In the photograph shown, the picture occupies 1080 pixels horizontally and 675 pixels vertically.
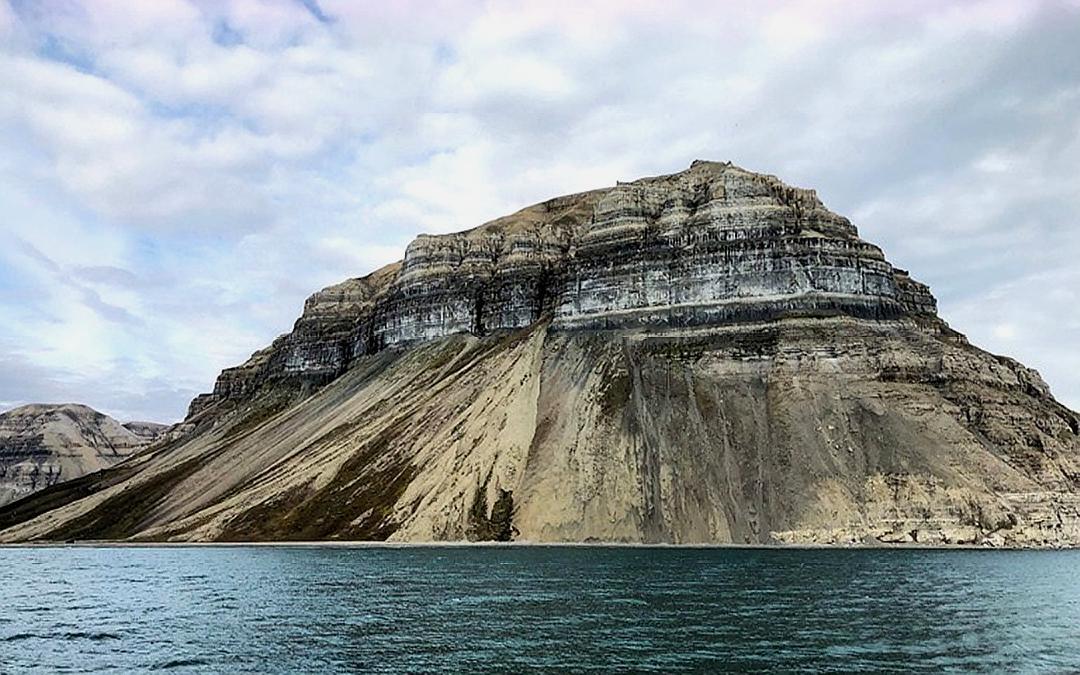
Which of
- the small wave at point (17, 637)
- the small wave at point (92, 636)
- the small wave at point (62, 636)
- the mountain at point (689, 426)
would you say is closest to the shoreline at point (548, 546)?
the mountain at point (689, 426)

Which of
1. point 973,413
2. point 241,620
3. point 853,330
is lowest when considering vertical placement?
point 241,620

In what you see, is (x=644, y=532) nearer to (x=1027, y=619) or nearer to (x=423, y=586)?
(x=423, y=586)

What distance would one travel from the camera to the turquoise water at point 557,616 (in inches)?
1662

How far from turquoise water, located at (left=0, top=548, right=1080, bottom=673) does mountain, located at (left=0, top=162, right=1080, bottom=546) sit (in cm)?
2732

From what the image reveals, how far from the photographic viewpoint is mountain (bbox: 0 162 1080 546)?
12406 centimetres

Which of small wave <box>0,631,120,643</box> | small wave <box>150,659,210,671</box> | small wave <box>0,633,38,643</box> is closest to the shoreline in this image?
small wave <box>0,631,120,643</box>

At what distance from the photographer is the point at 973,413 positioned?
5251 inches

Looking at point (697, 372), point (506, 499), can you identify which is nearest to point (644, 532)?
point (506, 499)

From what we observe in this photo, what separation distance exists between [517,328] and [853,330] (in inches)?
2741

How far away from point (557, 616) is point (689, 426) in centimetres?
8723

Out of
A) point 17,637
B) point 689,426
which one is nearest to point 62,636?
point 17,637

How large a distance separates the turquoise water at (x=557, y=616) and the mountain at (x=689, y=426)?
1076 inches

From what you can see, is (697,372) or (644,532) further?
(697,372)

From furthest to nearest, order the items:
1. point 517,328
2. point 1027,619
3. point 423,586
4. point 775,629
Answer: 1. point 517,328
2. point 423,586
3. point 1027,619
4. point 775,629
